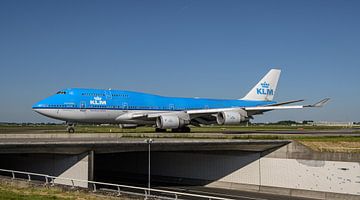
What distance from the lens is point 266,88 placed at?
225 ft

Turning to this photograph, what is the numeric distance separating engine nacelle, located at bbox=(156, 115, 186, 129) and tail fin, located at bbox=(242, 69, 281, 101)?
18149 millimetres

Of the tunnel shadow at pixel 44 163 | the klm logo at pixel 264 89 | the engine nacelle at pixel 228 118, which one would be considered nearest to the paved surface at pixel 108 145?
the tunnel shadow at pixel 44 163

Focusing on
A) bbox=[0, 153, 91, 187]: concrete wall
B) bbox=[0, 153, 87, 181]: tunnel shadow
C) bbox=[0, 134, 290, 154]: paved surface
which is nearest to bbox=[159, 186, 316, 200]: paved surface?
bbox=[0, 134, 290, 154]: paved surface

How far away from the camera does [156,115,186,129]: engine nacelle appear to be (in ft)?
171

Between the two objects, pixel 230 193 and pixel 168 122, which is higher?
pixel 168 122

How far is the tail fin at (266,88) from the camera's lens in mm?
67875

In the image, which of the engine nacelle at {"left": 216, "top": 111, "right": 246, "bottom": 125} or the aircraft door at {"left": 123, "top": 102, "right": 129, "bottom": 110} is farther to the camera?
the engine nacelle at {"left": 216, "top": 111, "right": 246, "bottom": 125}

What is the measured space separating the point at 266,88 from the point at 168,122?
21885 mm

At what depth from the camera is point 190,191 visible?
39656 millimetres

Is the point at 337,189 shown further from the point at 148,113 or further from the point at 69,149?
the point at 148,113

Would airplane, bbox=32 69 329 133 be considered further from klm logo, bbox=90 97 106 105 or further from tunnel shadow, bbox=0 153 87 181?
tunnel shadow, bbox=0 153 87 181

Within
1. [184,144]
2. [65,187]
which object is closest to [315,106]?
[184,144]

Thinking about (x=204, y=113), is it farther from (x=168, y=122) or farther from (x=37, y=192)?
(x=37, y=192)

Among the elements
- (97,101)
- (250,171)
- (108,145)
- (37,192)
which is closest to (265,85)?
(97,101)
